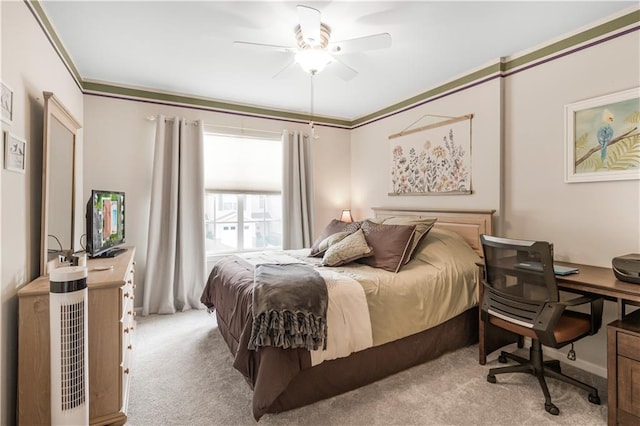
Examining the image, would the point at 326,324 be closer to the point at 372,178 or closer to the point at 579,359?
the point at 579,359

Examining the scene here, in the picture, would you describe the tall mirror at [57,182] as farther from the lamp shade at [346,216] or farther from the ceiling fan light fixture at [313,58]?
the lamp shade at [346,216]

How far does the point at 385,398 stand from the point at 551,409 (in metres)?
0.98

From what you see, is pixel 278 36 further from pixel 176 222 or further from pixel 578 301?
pixel 578 301

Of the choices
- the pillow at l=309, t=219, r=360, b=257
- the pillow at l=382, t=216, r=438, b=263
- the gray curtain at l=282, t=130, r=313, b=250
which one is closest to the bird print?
the pillow at l=382, t=216, r=438, b=263

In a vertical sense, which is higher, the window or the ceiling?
the ceiling

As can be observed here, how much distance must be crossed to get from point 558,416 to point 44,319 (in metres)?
2.91

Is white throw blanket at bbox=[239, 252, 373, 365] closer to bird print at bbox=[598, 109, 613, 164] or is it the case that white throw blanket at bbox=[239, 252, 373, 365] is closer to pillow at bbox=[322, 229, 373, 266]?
pillow at bbox=[322, 229, 373, 266]

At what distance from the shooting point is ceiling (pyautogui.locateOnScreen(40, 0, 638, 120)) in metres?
2.19

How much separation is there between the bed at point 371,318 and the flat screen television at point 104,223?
937 millimetres

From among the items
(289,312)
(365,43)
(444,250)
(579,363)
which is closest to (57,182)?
(289,312)

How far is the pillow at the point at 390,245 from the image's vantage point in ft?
8.82

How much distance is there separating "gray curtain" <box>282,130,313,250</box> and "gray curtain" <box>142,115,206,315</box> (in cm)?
110

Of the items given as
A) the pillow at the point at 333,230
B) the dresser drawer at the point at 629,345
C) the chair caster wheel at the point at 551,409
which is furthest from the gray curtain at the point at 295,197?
the dresser drawer at the point at 629,345

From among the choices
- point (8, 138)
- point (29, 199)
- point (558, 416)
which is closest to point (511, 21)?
point (558, 416)
